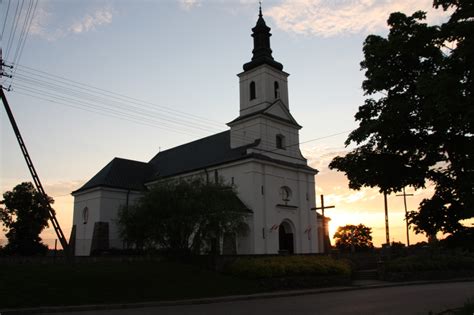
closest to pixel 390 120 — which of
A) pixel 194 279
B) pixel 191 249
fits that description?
pixel 194 279

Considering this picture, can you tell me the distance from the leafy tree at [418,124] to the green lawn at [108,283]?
10076mm

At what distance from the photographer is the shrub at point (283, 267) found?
23797mm

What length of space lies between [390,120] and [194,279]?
1370 centimetres

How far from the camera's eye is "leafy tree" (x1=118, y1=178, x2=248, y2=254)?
25.3 m

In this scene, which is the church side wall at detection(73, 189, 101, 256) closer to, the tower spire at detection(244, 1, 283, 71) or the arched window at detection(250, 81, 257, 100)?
the arched window at detection(250, 81, 257, 100)

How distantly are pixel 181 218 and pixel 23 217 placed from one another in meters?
29.6

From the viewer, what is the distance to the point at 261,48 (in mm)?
43344

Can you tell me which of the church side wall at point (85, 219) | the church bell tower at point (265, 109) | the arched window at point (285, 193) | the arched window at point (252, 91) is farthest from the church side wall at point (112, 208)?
the arched window at point (252, 91)

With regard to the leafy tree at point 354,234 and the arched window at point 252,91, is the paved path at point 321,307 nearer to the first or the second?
the arched window at point 252,91

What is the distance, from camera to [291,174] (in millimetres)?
41406

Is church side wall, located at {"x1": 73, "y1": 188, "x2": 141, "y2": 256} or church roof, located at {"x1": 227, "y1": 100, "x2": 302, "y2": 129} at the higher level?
church roof, located at {"x1": 227, "y1": 100, "x2": 302, "y2": 129}

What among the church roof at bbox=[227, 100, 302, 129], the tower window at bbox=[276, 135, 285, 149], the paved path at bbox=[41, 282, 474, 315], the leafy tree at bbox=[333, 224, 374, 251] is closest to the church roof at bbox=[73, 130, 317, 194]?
the tower window at bbox=[276, 135, 285, 149]

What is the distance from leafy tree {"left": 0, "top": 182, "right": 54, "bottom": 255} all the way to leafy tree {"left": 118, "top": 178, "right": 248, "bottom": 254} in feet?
80.3

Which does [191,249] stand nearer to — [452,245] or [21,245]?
[452,245]
